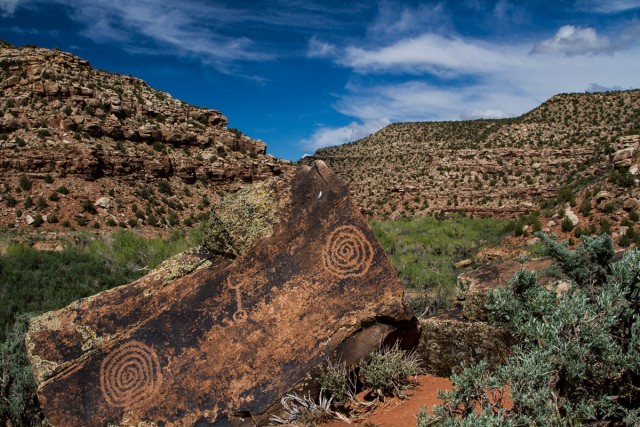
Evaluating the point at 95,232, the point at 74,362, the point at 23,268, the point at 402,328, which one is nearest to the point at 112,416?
the point at 74,362

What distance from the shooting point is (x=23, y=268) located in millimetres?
12555

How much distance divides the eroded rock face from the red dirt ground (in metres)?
0.63

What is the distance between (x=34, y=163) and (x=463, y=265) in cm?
2161

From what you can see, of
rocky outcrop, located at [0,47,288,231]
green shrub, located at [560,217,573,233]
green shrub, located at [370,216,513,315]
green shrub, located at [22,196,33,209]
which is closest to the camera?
green shrub, located at [370,216,513,315]

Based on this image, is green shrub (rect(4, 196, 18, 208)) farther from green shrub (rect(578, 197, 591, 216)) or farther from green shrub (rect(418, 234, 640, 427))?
green shrub (rect(578, 197, 591, 216))

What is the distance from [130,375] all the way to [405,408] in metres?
2.92

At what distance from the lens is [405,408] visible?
15.7ft

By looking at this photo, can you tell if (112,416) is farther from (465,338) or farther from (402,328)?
(465,338)

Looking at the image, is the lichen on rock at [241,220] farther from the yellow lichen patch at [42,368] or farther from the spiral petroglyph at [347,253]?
the yellow lichen patch at [42,368]

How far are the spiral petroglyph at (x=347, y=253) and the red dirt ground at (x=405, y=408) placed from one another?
143 cm

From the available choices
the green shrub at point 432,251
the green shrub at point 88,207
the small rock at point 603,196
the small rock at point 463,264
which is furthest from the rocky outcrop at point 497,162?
the green shrub at point 88,207

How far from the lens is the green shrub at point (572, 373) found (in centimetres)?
308

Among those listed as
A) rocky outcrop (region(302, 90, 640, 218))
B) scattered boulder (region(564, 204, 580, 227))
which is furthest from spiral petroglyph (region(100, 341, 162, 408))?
rocky outcrop (region(302, 90, 640, 218))

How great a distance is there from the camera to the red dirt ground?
4.50 meters
